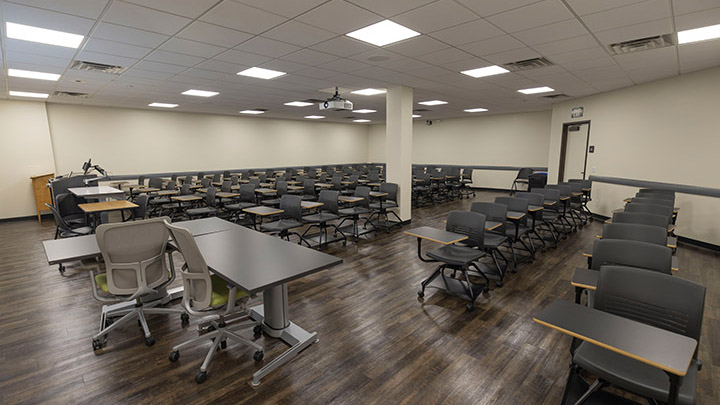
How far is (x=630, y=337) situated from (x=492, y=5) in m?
2.90

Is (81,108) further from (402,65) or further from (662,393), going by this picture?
(662,393)

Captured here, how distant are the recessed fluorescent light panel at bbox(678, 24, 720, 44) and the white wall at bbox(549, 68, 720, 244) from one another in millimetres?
A: 2157

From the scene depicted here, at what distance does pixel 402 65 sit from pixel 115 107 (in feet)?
29.3

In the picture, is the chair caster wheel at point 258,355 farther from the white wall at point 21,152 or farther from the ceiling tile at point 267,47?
the white wall at point 21,152

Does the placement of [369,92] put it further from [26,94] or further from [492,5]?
[26,94]

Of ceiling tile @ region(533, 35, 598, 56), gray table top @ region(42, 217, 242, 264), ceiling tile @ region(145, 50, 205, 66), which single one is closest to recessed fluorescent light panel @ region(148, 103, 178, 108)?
ceiling tile @ region(145, 50, 205, 66)

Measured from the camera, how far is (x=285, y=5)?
302cm

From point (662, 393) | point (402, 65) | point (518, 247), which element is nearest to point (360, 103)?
point (402, 65)

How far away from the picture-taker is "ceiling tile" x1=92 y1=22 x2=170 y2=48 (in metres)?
3.52

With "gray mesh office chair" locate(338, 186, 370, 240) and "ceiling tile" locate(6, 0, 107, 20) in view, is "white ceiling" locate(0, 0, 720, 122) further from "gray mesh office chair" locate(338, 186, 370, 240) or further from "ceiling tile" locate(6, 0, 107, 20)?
"gray mesh office chair" locate(338, 186, 370, 240)

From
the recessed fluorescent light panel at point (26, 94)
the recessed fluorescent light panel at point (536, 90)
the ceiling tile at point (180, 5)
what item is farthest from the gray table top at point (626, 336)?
the recessed fluorescent light panel at point (26, 94)

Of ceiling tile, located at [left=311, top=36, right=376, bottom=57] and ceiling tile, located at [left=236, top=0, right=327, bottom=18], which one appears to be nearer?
ceiling tile, located at [left=236, top=0, right=327, bottom=18]

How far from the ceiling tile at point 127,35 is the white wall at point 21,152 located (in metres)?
6.74

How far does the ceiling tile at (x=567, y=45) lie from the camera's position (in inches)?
158
